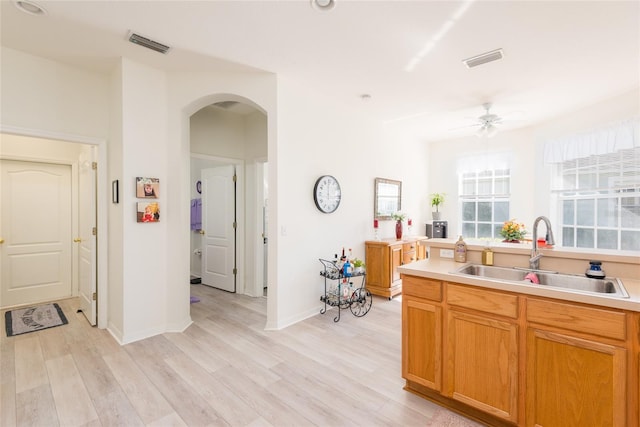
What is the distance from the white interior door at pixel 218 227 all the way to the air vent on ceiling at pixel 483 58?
3375mm

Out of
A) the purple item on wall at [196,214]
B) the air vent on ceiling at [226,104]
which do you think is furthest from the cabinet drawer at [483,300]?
the purple item on wall at [196,214]

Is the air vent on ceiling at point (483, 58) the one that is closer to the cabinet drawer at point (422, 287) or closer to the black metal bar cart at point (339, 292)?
the cabinet drawer at point (422, 287)

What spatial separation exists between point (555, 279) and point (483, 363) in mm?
760

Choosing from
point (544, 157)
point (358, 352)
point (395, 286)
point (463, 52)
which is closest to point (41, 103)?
point (358, 352)

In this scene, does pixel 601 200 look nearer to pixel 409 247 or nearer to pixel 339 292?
pixel 409 247

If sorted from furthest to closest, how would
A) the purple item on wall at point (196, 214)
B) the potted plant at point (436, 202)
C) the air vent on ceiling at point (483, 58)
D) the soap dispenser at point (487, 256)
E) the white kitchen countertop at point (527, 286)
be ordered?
the potted plant at point (436, 202), the purple item on wall at point (196, 214), the air vent on ceiling at point (483, 58), the soap dispenser at point (487, 256), the white kitchen countertop at point (527, 286)

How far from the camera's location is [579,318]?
1509mm

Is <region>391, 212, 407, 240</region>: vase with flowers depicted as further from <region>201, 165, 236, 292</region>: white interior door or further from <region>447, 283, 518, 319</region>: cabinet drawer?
<region>447, 283, 518, 319</region>: cabinet drawer

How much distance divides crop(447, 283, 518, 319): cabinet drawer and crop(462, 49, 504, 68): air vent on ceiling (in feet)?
7.34

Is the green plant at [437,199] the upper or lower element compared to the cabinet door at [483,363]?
upper

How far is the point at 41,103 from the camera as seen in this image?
290cm

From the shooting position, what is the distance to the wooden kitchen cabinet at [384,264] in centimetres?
436

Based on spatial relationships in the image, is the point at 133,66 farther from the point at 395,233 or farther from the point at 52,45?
the point at 395,233

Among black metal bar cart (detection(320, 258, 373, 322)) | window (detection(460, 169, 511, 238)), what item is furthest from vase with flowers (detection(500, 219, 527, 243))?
window (detection(460, 169, 511, 238))
